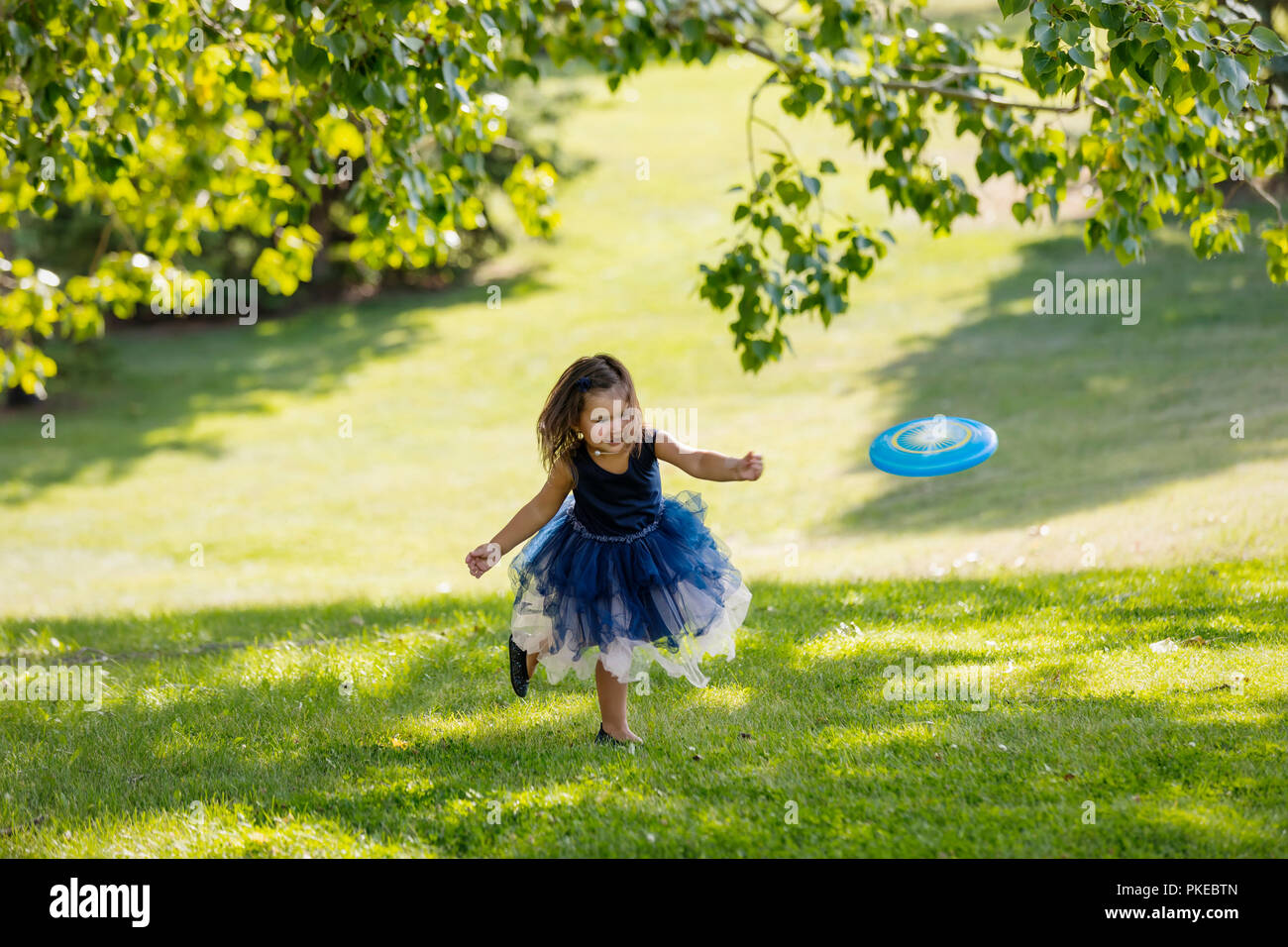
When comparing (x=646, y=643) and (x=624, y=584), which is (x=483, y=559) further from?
(x=646, y=643)

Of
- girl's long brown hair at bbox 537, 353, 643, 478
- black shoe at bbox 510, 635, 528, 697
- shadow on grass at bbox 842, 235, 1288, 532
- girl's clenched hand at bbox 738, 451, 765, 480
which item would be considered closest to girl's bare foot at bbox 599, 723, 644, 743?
black shoe at bbox 510, 635, 528, 697

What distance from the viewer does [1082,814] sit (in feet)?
12.7

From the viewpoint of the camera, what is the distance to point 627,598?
4.71 metres

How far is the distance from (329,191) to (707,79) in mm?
20423

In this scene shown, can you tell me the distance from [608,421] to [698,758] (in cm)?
132

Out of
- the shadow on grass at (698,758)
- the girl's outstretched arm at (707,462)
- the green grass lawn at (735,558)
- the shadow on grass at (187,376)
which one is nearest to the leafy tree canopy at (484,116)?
the girl's outstretched arm at (707,462)

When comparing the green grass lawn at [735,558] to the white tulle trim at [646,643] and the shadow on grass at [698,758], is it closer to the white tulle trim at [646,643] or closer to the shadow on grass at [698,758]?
the shadow on grass at [698,758]

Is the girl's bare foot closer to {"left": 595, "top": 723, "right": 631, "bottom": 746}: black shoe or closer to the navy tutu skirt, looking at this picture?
{"left": 595, "top": 723, "right": 631, "bottom": 746}: black shoe

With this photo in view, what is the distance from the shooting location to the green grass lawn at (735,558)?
13.8 feet

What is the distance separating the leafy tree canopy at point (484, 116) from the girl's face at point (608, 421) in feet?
5.82

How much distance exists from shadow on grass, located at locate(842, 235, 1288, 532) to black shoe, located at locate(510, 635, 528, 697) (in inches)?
287

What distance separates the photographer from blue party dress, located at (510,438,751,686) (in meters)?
4.71
